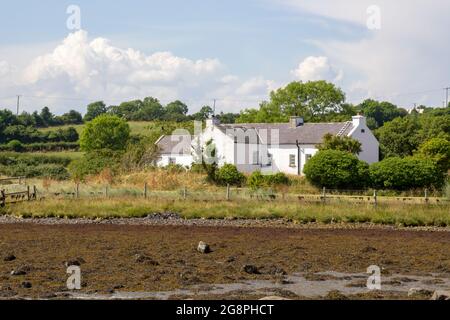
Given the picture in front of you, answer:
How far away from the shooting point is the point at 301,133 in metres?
73.1

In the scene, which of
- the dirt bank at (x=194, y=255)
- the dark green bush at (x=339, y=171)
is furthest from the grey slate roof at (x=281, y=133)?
the dirt bank at (x=194, y=255)

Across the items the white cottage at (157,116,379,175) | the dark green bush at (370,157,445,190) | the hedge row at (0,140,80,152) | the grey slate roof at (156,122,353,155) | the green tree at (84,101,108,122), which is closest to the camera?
the dark green bush at (370,157,445,190)

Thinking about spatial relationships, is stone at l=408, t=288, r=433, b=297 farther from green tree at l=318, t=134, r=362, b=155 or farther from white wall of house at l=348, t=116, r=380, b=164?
white wall of house at l=348, t=116, r=380, b=164

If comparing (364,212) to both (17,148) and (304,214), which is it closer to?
(304,214)

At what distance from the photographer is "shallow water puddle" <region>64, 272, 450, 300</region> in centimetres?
2092

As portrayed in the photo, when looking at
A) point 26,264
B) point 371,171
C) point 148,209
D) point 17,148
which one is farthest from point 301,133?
point 26,264

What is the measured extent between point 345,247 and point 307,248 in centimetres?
156

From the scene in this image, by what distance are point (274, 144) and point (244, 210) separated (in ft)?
101

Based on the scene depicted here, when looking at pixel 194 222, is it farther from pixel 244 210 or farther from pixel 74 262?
pixel 74 262

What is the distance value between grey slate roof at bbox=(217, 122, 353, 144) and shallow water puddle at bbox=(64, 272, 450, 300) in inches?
1822

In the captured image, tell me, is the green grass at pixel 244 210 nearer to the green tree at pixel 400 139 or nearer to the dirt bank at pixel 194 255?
the dirt bank at pixel 194 255

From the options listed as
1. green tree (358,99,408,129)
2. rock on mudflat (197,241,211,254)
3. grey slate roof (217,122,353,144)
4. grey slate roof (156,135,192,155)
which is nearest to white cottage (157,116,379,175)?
grey slate roof (217,122,353,144)

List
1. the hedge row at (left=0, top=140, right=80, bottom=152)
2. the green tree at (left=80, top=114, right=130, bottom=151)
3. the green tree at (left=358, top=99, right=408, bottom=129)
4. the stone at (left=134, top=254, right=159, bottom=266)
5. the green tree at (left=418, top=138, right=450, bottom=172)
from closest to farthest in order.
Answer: the stone at (left=134, top=254, right=159, bottom=266), the green tree at (left=418, top=138, right=450, bottom=172), the green tree at (left=80, top=114, right=130, bottom=151), the hedge row at (left=0, top=140, right=80, bottom=152), the green tree at (left=358, top=99, right=408, bottom=129)

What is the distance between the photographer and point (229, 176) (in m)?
60.2
